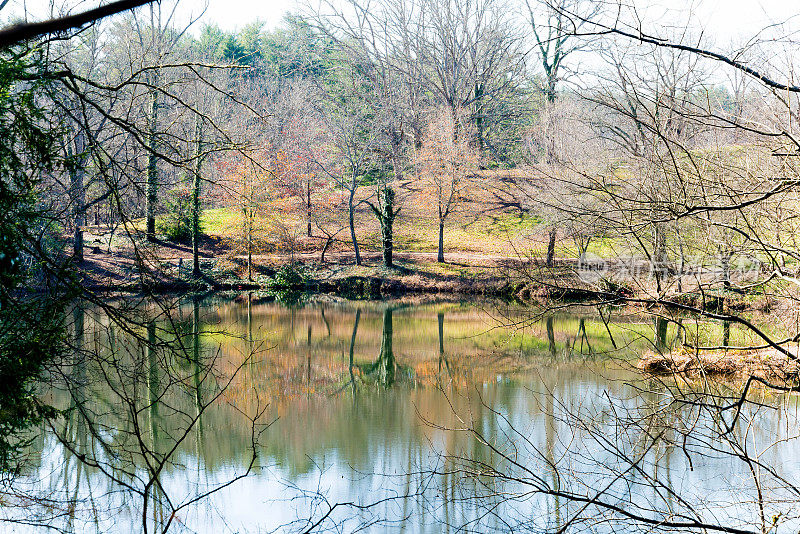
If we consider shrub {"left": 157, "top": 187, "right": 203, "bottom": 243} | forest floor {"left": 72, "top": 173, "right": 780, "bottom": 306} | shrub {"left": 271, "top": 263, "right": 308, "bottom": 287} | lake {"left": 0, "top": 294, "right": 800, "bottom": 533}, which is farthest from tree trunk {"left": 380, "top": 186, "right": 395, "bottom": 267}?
lake {"left": 0, "top": 294, "right": 800, "bottom": 533}

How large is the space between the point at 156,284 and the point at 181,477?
17.5ft

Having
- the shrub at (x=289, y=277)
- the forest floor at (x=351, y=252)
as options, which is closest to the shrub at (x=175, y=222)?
the forest floor at (x=351, y=252)

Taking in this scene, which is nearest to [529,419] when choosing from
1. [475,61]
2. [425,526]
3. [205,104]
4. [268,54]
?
[425,526]

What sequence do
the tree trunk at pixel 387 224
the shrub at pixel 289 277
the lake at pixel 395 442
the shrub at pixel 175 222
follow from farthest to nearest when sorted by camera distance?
the shrub at pixel 175 222 → the tree trunk at pixel 387 224 → the shrub at pixel 289 277 → the lake at pixel 395 442

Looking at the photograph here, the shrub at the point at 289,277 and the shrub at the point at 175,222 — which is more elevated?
the shrub at the point at 175,222

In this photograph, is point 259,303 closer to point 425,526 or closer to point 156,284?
point 425,526

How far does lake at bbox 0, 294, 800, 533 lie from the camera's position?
4.68 m

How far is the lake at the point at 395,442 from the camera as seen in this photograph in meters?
4.68

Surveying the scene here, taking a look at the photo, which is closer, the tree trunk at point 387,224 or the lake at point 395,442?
the lake at point 395,442

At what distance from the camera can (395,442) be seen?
32.6ft

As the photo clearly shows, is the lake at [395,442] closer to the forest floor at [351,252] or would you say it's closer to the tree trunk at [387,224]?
the forest floor at [351,252]

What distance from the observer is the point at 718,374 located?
11789 mm

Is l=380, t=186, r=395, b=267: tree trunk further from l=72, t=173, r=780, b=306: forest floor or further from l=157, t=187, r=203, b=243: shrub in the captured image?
l=157, t=187, r=203, b=243: shrub

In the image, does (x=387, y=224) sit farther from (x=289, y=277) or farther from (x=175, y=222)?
(x=175, y=222)
